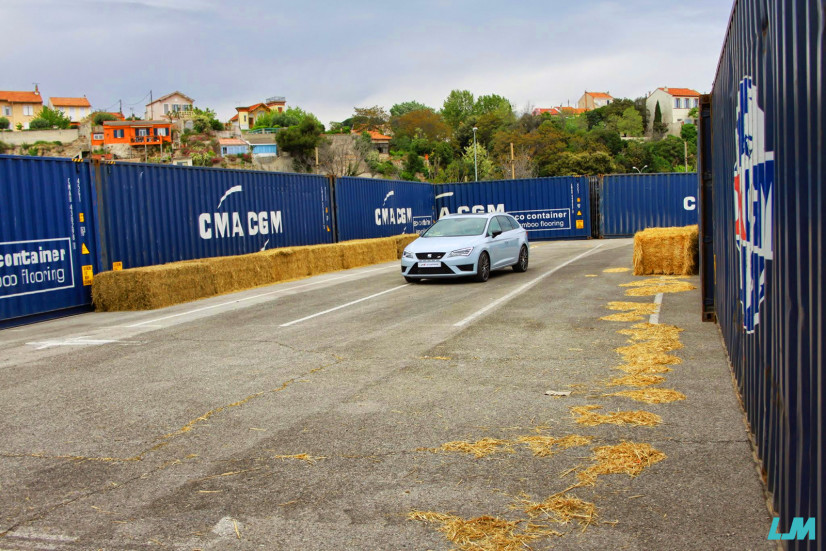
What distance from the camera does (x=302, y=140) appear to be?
296 feet

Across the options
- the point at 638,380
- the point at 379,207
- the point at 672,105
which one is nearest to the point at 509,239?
the point at 638,380

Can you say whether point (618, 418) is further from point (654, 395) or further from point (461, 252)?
point (461, 252)

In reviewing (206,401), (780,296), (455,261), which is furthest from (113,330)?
(780,296)

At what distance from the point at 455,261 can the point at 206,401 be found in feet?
31.3

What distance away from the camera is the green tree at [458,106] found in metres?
146

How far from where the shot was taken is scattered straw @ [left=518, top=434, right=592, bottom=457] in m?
4.88

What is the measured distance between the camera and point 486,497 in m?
4.16

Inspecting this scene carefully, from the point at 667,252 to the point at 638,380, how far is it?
981cm

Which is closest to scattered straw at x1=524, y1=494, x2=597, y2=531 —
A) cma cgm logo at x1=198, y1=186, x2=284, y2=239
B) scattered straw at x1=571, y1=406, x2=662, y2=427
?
scattered straw at x1=571, y1=406, x2=662, y2=427

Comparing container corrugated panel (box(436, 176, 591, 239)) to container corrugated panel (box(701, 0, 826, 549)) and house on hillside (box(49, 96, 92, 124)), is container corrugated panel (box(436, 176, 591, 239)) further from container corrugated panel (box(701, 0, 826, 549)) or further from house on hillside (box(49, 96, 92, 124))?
house on hillside (box(49, 96, 92, 124))

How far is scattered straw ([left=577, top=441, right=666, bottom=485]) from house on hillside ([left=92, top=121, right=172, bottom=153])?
10283 cm

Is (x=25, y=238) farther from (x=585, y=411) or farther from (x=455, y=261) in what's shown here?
(x=585, y=411)

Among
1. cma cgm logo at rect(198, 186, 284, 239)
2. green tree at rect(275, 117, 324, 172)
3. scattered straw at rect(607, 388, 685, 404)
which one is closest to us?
Answer: scattered straw at rect(607, 388, 685, 404)

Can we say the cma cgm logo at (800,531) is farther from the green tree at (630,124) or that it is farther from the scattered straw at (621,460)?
the green tree at (630,124)
